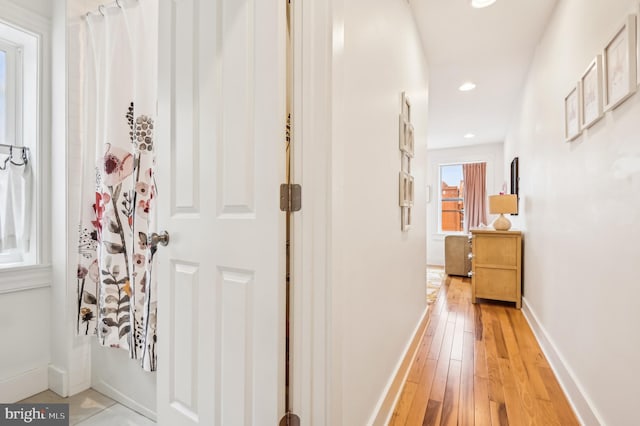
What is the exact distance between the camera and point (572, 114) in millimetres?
1774

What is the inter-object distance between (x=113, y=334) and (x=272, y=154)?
56.7 inches

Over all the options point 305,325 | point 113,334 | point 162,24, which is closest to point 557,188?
point 305,325

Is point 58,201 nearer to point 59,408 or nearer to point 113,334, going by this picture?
point 113,334

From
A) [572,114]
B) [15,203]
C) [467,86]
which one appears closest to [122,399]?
[15,203]

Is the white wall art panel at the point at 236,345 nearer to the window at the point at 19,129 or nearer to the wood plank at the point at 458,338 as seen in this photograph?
the window at the point at 19,129

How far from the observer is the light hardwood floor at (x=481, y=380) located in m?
1.54

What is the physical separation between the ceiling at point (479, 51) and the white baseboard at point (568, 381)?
246 centimetres

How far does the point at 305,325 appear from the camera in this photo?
A: 0.95 m

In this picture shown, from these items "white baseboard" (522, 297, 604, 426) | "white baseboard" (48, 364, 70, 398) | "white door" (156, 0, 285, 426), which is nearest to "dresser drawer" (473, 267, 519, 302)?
"white baseboard" (522, 297, 604, 426)

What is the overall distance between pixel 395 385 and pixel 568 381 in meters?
1.02

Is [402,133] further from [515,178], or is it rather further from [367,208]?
[515,178]

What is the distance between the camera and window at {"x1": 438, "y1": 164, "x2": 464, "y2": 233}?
6.62m

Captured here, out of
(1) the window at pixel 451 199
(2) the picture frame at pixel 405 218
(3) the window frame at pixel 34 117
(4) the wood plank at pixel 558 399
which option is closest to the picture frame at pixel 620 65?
(2) the picture frame at pixel 405 218

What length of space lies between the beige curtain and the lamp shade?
287 centimetres
